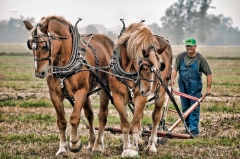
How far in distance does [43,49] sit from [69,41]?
628 millimetres

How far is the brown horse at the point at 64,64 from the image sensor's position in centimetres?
→ 583

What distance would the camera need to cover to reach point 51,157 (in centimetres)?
639

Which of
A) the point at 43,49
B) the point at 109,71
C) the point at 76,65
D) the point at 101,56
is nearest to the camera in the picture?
the point at 43,49

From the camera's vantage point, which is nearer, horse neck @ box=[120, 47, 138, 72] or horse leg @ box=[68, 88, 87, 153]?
horse leg @ box=[68, 88, 87, 153]

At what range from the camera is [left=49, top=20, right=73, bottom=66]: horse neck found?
20.5 ft

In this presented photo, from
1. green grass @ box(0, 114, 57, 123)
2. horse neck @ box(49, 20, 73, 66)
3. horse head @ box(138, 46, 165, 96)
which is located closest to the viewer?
horse head @ box(138, 46, 165, 96)

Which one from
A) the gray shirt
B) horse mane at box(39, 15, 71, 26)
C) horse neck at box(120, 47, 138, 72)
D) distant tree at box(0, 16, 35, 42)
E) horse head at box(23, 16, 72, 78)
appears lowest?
distant tree at box(0, 16, 35, 42)

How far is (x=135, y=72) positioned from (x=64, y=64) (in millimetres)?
1087

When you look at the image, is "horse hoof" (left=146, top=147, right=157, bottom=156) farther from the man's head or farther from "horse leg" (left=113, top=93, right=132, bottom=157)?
the man's head

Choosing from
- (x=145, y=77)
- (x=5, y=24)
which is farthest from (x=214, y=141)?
(x=5, y=24)

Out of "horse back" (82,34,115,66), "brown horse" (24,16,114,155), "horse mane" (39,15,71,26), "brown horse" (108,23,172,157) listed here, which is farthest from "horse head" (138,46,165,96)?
"horse mane" (39,15,71,26)

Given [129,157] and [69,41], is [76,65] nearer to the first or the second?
[69,41]

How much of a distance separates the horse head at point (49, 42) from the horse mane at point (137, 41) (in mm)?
871

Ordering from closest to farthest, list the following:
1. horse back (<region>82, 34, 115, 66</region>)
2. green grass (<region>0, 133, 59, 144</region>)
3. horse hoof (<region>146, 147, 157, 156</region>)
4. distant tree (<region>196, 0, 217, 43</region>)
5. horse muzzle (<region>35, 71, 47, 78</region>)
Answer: horse muzzle (<region>35, 71, 47, 78</region>)
horse hoof (<region>146, 147, 157, 156</region>)
horse back (<region>82, 34, 115, 66</region>)
green grass (<region>0, 133, 59, 144</region>)
distant tree (<region>196, 0, 217, 43</region>)
